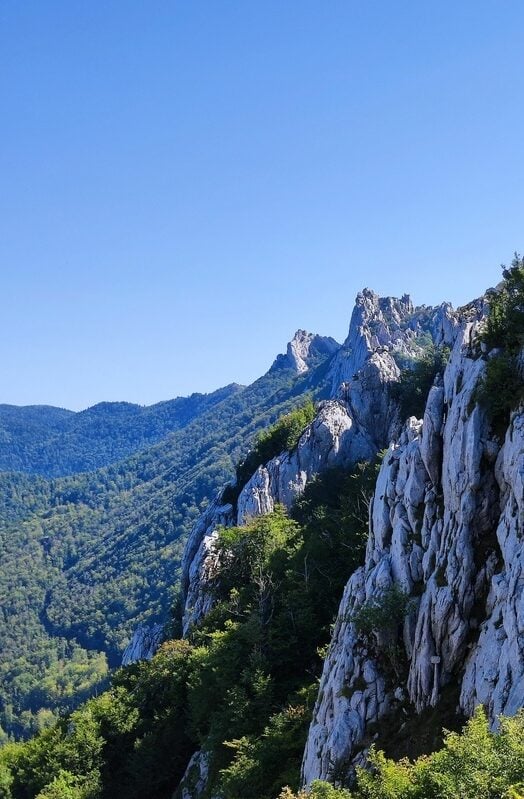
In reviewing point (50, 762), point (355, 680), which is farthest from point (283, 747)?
point (50, 762)

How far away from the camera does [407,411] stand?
2665 inches

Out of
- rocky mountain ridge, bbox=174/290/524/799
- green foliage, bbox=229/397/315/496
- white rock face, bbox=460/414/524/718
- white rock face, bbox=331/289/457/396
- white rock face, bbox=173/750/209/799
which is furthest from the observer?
white rock face, bbox=331/289/457/396

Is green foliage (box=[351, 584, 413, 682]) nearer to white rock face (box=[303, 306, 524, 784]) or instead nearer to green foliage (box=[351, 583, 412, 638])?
green foliage (box=[351, 583, 412, 638])

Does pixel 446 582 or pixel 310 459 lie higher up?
pixel 310 459

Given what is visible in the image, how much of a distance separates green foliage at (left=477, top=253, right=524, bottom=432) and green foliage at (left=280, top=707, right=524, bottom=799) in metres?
14.0

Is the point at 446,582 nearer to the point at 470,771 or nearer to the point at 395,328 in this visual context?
the point at 470,771

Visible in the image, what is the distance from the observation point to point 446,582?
2386cm

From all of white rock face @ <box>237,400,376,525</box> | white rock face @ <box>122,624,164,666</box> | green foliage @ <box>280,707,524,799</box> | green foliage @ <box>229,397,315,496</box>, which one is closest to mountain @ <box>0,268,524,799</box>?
green foliage @ <box>280,707,524,799</box>

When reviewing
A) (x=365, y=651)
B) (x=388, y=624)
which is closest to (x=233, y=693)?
(x=365, y=651)

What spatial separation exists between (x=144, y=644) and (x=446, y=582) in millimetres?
58179

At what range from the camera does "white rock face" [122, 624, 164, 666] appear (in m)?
69.2

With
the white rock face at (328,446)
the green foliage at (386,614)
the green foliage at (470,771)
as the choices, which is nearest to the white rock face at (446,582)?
the green foliage at (386,614)

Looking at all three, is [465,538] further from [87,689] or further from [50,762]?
[87,689]

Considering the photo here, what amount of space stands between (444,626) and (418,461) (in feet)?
30.6
